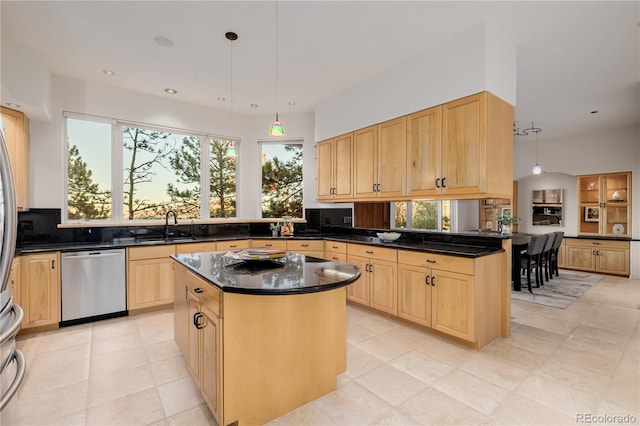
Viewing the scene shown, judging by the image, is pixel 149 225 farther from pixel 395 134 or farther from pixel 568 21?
pixel 568 21

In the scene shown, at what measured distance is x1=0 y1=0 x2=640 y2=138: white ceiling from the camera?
2576 millimetres

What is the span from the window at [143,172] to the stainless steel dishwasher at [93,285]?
37.7 inches

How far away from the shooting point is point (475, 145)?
2.93 metres

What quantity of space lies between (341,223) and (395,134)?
190 cm

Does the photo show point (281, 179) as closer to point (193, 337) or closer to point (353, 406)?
point (193, 337)

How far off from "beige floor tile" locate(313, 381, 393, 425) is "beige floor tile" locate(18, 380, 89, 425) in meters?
1.59

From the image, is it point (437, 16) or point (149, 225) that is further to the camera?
point (149, 225)

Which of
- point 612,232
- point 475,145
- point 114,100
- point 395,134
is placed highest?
point 114,100

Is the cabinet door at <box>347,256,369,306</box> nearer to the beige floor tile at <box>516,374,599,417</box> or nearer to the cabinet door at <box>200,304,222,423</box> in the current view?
the beige floor tile at <box>516,374,599,417</box>

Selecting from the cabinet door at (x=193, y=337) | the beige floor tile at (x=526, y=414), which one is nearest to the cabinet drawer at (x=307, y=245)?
the cabinet door at (x=193, y=337)

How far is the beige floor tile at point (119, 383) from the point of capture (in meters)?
2.13

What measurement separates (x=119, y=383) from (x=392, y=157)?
341 cm

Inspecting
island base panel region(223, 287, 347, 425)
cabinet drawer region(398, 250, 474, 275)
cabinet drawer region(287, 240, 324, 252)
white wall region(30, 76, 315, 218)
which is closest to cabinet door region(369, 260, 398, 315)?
cabinet drawer region(398, 250, 474, 275)

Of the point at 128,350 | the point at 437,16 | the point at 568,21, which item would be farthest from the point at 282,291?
the point at 568,21
